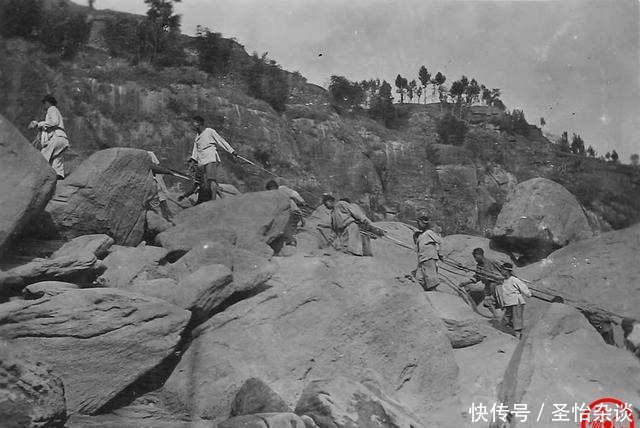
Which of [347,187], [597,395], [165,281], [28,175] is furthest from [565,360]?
[347,187]

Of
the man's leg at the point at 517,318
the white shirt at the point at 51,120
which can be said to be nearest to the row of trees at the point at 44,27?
the white shirt at the point at 51,120

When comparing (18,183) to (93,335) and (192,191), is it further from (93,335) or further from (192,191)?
(192,191)

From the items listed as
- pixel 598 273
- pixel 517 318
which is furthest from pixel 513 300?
pixel 598 273

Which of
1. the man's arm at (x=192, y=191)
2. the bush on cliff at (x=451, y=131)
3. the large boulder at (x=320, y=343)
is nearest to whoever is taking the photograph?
the large boulder at (x=320, y=343)

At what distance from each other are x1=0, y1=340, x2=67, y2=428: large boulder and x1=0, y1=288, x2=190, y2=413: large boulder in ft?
1.10

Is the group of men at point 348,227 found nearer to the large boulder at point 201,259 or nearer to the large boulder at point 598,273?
the large boulder at point 598,273

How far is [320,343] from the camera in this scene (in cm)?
644

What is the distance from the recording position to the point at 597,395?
564 centimetres

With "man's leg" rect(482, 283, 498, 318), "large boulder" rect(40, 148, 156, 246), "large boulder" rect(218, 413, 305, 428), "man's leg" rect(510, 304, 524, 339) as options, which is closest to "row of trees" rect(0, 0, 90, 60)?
"large boulder" rect(40, 148, 156, 246)

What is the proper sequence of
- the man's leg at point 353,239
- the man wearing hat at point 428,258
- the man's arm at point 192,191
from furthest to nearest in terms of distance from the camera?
the man's arm at point 192,191 < the man's leg at point 353,239 < the man wearing hat at point 428,258

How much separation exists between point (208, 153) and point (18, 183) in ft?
10.1

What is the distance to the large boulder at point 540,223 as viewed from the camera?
11.1 metres

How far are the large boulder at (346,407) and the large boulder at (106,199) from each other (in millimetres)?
3768

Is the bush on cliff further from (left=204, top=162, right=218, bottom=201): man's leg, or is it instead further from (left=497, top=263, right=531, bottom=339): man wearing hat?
(left=497, top=263, right=531, bottom=339): man wearing hat
